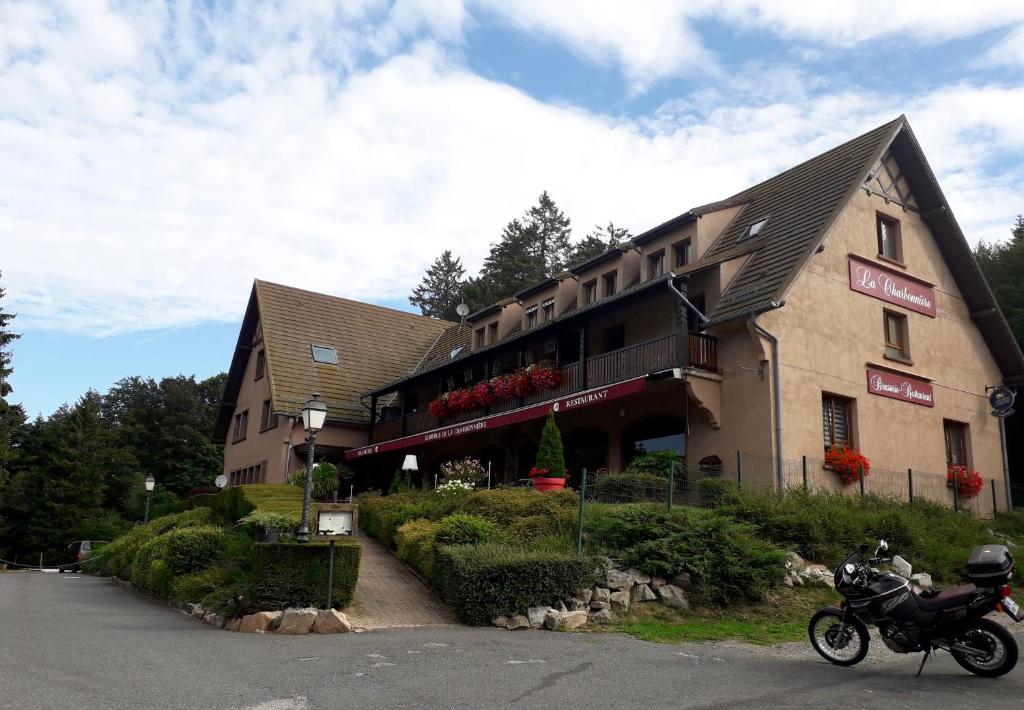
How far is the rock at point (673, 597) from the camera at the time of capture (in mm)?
12992

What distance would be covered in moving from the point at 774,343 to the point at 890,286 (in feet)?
16.7

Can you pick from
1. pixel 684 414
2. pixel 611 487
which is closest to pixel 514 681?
pixel 611 487

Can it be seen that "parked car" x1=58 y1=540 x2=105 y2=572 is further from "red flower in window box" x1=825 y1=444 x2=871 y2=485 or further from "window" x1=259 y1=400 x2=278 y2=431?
"red flower in window box" x1=825 y1=444 x2=871 y2=485

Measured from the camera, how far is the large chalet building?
61.7 feet

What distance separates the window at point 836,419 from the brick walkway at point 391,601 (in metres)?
9.56

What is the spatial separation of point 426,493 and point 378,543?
191 centimetres

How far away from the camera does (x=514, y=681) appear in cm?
858

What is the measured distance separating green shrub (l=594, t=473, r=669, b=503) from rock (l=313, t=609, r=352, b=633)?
5364 millimetres

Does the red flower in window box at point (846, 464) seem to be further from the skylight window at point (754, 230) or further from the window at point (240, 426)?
the window at point (240, 426)

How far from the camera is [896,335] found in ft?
71.7

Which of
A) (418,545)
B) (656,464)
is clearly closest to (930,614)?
(418,545)

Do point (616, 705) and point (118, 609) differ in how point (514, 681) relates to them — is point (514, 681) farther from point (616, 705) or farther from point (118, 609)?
point (118, 609)

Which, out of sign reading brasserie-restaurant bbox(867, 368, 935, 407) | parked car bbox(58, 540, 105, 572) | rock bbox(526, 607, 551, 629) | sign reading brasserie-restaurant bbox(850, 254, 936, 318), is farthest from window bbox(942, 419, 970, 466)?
parked car bbox(58, 540, 105, 572)

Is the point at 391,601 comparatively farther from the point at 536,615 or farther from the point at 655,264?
the point at 655,264
